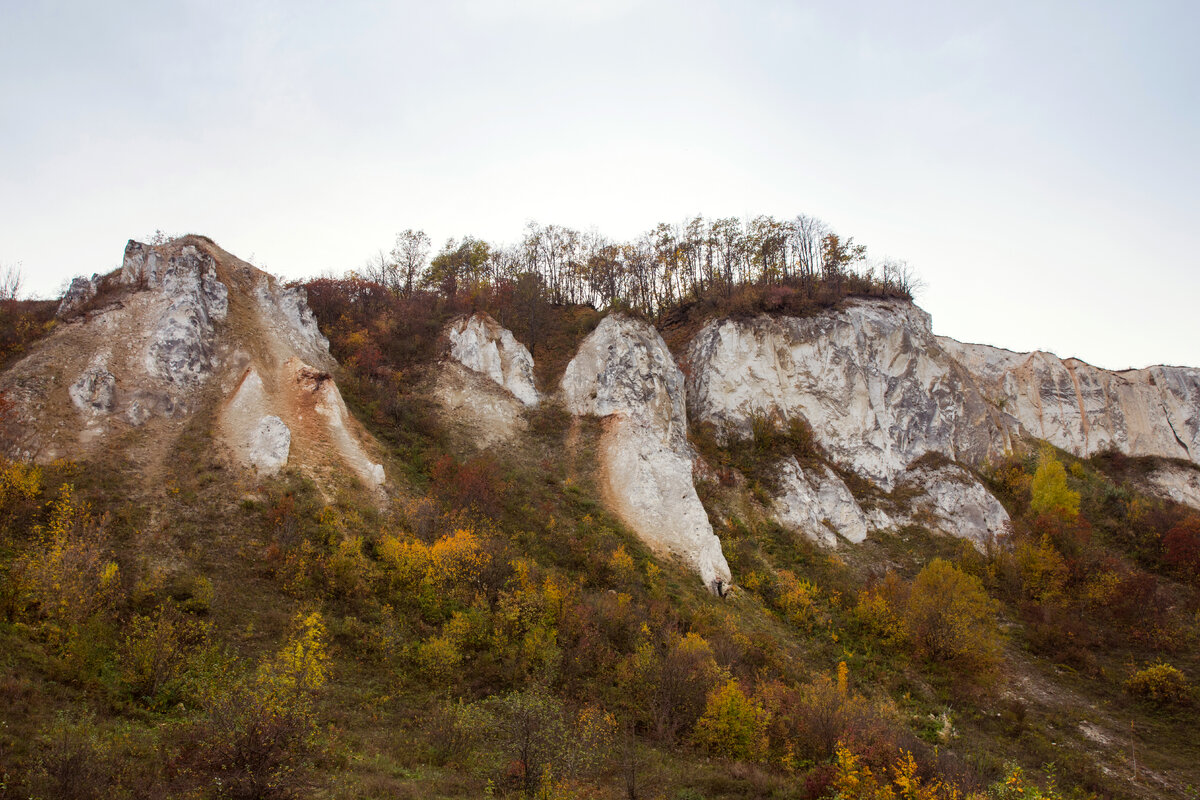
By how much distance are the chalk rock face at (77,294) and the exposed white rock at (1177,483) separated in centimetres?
7671

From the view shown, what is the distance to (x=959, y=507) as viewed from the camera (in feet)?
126

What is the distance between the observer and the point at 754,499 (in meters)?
35.9

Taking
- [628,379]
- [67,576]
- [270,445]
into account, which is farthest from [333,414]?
[628,379]

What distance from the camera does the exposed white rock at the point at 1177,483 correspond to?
48.8 meters

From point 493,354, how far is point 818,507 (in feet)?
76.1

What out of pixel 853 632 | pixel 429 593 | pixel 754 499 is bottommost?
pixel 853 632

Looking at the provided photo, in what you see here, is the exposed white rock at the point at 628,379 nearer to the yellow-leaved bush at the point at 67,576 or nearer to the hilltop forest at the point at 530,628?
the hilltop forest at the point at 530,628

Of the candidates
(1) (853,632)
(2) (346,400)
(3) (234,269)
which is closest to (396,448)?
(2) (346,400)

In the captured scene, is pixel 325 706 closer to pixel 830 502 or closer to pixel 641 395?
pixel 641 395

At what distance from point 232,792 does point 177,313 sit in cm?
2496

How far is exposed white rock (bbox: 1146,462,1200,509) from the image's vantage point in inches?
1923

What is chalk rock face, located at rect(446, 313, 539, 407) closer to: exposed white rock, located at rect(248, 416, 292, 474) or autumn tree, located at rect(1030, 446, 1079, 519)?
exposed white rock, located at rect(248, 416, 292, 474)

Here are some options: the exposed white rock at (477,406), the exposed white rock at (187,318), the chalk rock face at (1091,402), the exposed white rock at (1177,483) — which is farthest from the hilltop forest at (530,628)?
the chalk rock face at (1091,402)

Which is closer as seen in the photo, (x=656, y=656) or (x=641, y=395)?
(x=656, y=656)
